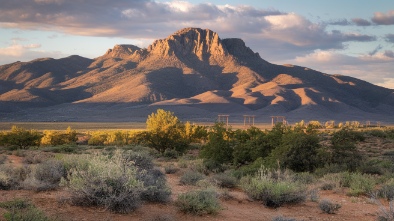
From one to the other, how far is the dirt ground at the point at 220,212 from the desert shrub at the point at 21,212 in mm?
267

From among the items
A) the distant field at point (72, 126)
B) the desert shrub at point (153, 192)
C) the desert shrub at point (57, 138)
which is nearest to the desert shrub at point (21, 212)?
the desert shrub at point (153, 192)

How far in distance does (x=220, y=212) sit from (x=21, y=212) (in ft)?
16.4

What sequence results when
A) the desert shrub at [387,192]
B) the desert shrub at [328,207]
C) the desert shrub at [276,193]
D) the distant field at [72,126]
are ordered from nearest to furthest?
the desert shrub at [328,207] → the desert shrub at [276,193] → the desert shrub at [387,192] → the distant field at [72,126]

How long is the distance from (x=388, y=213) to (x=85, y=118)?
479 ft

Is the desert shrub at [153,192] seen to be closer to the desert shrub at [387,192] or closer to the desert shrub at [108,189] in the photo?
the desert shrub at [108,189]

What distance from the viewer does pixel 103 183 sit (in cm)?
1112

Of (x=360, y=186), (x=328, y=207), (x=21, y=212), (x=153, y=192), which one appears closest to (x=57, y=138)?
(x=360, y=186)

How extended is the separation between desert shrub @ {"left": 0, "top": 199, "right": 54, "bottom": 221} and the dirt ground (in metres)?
0.27

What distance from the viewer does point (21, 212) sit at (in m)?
9.86

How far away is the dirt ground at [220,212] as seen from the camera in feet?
35.1

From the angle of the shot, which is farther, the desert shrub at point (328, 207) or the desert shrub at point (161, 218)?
the desert shrub at point (328, 207)

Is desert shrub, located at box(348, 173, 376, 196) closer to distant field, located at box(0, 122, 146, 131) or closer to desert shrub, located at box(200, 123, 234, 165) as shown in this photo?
desert shrub, located at box(200, 123, 234, 165)

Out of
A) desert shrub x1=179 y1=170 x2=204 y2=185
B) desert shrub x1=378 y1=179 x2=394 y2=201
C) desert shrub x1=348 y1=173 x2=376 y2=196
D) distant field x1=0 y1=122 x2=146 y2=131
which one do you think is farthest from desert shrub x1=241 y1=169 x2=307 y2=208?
distant field x1=0 y1=122 x2=146 y2=131

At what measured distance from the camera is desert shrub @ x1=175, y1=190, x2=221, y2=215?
38.9ft
